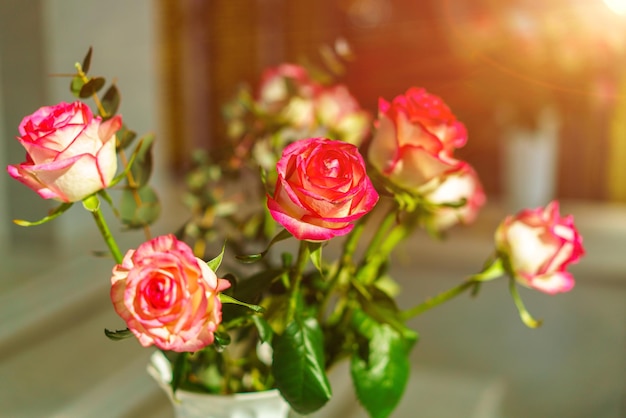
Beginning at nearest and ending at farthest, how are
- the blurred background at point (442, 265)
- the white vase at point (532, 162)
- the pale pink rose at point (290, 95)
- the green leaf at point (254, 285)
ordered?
the green leaf at point (254, 285) → the pale pink rose at point (290, 95) → the blurred background at point (442, 265) → the white vase at point (532, 162)

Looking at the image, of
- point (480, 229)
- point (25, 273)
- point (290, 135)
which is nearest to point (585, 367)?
point (480, 229)

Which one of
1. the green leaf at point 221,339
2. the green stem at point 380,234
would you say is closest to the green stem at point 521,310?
the green stem at point 380,234

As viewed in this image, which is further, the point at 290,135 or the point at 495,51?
the point at 495,51

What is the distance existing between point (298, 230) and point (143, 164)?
0.19 metres

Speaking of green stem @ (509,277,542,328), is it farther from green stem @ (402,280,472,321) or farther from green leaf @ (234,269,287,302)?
green leaf @ (234,269,287,302)

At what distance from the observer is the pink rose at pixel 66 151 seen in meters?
0.45

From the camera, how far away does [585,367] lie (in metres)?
1.44

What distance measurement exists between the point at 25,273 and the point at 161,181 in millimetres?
641

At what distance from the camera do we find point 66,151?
45 cm

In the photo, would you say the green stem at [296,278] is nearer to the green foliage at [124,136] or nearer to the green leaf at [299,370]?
the green leaf at [299,370]

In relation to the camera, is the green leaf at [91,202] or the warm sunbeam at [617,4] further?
Result: the warm sunbeam at [617,4]

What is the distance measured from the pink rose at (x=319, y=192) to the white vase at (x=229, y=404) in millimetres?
194

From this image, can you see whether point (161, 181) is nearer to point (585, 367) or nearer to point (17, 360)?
point (17, 360)

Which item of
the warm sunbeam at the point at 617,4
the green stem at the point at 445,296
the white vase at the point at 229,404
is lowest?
the white vase at the point at 229,404
